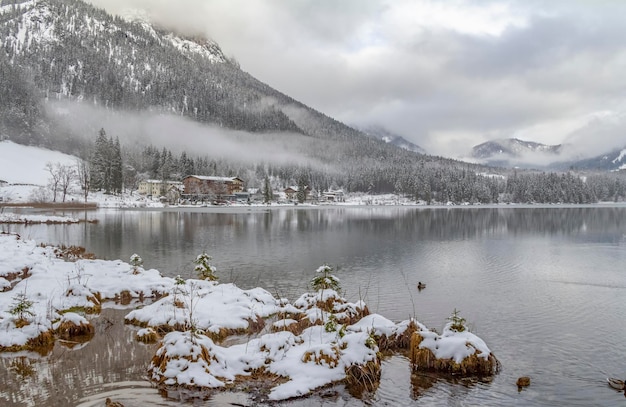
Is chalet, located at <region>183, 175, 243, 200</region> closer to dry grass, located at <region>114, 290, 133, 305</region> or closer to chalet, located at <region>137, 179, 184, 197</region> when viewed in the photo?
chalet, located at <region>137, 179, 184, 197</region>

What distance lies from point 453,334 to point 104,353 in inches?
424

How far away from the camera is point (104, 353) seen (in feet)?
42.1

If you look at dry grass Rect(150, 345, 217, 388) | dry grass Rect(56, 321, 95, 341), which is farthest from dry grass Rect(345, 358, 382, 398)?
dry grass Rect(56, 321, 95, 341)

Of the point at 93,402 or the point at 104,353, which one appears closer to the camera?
the point at 93,402

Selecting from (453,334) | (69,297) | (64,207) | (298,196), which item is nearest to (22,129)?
(64,207)

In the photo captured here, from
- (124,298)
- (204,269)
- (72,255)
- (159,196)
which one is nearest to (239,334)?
(124,298)

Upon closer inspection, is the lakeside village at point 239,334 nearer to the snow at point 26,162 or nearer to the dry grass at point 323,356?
the dry grass at point 323,356

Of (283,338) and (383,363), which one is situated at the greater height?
(283,338)

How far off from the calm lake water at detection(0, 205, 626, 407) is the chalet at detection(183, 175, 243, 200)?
109691 mm

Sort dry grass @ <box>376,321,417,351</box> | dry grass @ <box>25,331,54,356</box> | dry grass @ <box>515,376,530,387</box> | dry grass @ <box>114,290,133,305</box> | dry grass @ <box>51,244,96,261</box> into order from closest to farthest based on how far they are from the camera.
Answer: dry grass @ <box>515,376,530,387</box> → dry grass @ <box>25,331,54,356</box> → dry grass @ <box>376,321,417,351</box> → dry grass @ <box>114,290,133,305</box> → dry grass @ <box>51,244,96,261</box>

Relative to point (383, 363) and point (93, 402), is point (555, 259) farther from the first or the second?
point (93, 402)

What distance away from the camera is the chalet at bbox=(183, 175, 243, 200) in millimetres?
164125

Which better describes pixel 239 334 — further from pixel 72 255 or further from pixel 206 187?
pixel 206 187

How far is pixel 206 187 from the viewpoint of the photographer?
548ft
